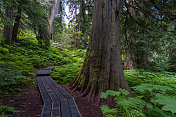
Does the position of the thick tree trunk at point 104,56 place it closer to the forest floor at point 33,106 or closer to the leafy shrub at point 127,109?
the forest floor at point 33,106

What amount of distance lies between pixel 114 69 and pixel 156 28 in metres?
3.36

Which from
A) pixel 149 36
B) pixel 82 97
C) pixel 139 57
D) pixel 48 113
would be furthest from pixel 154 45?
pixel 48 113

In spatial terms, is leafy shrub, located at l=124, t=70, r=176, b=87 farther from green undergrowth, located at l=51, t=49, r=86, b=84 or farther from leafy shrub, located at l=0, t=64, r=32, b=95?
leafy shrub, located at l=0, t=64, r=32, b=95

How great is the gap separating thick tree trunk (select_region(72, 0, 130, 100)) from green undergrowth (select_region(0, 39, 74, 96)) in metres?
2.25

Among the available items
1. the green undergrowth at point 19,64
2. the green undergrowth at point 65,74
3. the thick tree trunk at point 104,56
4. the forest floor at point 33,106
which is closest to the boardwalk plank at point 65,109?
the forest floor at point 33,106

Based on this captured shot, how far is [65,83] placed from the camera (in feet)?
16.7

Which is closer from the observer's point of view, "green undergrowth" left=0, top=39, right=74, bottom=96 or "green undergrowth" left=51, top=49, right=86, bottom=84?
"green undergrowth" left=0, top=39, right=74, bottom=96

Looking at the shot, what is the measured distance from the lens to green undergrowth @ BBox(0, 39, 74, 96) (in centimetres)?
356

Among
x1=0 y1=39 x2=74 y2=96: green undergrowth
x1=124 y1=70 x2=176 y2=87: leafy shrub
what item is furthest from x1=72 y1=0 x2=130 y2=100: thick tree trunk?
x1=0 y1=39 x2=74 y2=96: green undergrowth

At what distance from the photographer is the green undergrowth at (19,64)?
3.56 meters

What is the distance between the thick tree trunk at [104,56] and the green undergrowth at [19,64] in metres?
2.25

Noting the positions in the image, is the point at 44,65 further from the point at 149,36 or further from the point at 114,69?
the point at 149,36

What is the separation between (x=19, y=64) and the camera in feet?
18.7

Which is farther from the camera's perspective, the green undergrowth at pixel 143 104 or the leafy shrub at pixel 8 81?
the leafy shrub at pixel 8 81
